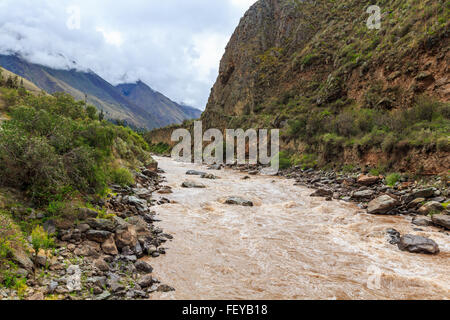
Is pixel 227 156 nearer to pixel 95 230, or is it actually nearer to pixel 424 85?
pixel 424 85

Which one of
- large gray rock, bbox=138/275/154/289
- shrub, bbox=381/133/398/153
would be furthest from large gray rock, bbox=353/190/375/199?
large gray rock, bbox=138/275/154/289

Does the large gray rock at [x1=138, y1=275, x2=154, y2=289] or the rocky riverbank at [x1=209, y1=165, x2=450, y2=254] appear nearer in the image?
the large gray rock at [x1=138, y1=275, x2=154, y2=289]

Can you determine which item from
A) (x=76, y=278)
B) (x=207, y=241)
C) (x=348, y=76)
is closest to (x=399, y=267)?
(x=207, y=241)

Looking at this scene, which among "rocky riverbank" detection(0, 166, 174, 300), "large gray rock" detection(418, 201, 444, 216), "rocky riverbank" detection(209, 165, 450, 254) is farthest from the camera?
"large gray rock" detection(418, 201, 444, 216)

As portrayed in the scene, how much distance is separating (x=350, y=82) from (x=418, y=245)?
2647 centimetres

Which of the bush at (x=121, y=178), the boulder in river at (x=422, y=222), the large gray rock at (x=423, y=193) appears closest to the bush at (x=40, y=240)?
the bush at (x=121, y=178)

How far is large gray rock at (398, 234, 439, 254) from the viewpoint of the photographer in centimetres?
687

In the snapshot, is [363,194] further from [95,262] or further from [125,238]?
[95,262]

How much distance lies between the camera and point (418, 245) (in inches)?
277

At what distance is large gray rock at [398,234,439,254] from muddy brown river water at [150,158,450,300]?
0.22m

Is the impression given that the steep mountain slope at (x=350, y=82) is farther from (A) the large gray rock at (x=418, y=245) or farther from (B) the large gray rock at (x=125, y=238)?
(B) the large gray rock at (x=125, y=238)

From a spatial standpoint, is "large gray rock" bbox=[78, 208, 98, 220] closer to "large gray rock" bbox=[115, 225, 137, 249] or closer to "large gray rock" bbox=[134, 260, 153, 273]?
"large gray rock" bbox=[115, 225, 137, 249]

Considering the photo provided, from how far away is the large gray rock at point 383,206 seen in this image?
1067 centimetres

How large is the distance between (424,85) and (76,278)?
24765mm
